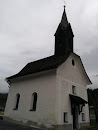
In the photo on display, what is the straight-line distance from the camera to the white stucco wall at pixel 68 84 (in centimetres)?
1193

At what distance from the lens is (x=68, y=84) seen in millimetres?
14016

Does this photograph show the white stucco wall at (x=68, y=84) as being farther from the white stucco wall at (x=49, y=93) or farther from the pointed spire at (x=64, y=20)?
the pointed spire at (x=64, y=20)

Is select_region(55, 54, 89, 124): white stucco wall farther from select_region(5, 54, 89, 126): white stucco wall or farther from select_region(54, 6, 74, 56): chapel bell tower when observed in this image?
select_region(54, 6, 74, 56): chapel bell tower

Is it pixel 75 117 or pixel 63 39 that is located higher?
pixel 63 39

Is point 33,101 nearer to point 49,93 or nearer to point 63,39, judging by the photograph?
point 49,93

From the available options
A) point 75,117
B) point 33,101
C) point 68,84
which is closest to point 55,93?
point 68,84

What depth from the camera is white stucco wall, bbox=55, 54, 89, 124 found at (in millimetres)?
11927

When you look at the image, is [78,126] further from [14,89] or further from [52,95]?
[14,89]

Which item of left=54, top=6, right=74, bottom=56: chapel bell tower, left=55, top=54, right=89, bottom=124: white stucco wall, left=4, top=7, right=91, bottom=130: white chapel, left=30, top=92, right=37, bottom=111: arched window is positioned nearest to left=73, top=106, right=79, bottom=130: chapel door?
left=4, top=7, right=91, bottom=130: white chapel

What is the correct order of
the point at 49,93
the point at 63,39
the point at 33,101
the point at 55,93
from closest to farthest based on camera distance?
the point at 55,93 → the point at 49,93 → the point at 33,101 → the point at 63,39

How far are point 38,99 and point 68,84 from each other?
3.78 meters

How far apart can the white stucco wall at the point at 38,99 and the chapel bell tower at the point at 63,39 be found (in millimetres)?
4680

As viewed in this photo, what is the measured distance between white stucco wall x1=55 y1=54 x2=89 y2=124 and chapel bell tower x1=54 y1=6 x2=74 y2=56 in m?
1.70

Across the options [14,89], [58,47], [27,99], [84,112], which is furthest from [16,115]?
[58,47]
